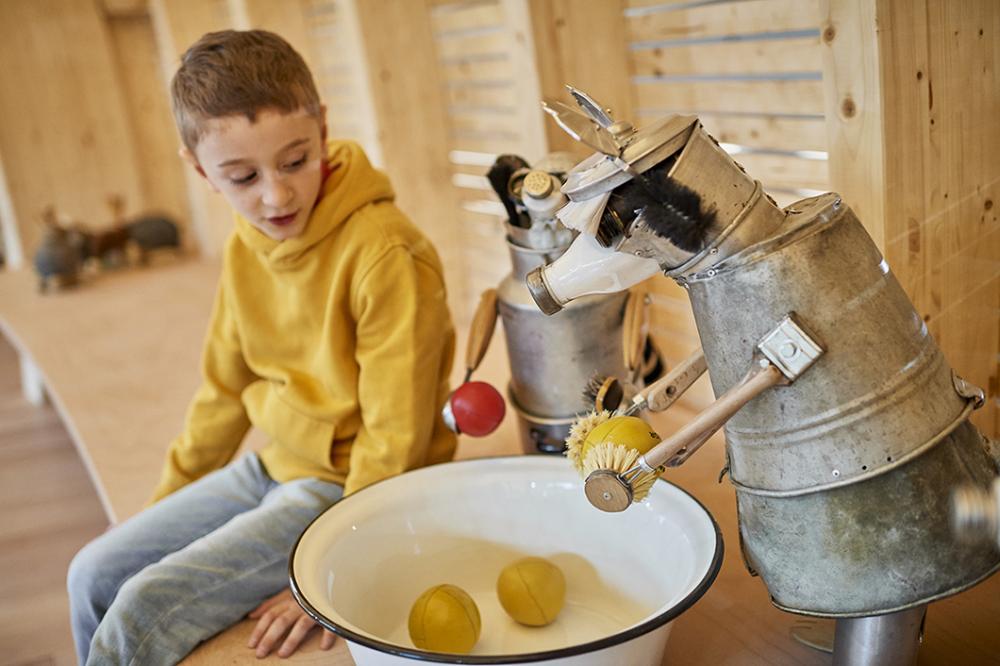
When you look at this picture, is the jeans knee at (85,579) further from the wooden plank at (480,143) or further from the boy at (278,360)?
the wooden plank at (480,143)

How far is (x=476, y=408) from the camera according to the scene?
3.55ft

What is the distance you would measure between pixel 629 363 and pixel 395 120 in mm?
987

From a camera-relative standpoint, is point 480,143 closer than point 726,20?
No

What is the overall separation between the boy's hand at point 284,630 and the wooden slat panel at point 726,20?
0.91m

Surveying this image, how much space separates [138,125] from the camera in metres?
3.48

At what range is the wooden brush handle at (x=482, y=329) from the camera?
119 cm

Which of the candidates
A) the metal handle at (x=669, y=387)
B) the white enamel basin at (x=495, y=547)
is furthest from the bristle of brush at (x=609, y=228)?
the white enamel basin at (x=495, y=547)

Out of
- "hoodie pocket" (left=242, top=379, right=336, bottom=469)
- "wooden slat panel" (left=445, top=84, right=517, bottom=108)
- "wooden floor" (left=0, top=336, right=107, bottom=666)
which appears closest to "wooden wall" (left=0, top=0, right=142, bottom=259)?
"wooden floor" (left=0, top=336, right=107, bottom=666)

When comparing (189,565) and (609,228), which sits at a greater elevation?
(609,228)

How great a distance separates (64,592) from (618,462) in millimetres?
1285

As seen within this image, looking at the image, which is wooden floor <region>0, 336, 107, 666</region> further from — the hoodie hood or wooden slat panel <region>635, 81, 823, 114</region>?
wooden slat panel <region>635, 81, 823, 114</region>

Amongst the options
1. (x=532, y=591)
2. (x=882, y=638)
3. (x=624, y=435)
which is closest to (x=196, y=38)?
(x=532, y=591)

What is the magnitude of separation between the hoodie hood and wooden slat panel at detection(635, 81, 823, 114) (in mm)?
477

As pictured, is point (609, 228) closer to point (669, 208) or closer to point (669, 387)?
point (669, 208)
